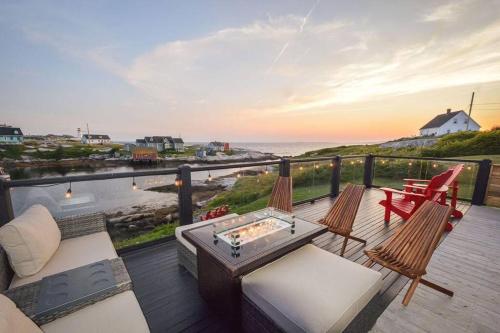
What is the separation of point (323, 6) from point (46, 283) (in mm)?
7010

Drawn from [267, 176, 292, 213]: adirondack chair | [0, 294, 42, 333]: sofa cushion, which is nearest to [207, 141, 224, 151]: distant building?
[267, 176, 292, 213]: adirondack chair

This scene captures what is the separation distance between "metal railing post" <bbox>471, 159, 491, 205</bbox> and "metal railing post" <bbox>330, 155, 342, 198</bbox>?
10.6 ft

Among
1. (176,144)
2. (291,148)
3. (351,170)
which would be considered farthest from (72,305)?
(291,148)

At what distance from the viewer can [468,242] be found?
3061 millimetres

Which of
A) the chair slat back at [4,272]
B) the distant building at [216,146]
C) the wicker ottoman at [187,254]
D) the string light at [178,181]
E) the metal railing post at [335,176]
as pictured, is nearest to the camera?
the chair slat back at [4,272]

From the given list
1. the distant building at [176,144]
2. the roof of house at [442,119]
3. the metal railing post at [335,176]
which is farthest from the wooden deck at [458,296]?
the distant building at [176,144]

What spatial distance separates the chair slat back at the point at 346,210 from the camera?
9.53 ft

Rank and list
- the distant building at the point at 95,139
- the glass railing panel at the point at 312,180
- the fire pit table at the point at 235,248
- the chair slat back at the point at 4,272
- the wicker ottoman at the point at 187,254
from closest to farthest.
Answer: the chair slat back at the point at 4,272, the fire pit table at the point at 235,248, the wicker ottoman at the point at 187,254, the glass railing panel at the point at 312,180, the distant building at the point at 95,139

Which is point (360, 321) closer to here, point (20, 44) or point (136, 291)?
point (136, 291)

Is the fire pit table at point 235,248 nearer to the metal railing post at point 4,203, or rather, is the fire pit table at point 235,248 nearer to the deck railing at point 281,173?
the deck railing at point 281,173

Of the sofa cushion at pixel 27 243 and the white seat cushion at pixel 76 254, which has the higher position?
the sofa cushion at pixel 27 243

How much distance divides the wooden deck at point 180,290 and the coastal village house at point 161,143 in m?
48.5

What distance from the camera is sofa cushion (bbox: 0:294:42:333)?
73 centimetres

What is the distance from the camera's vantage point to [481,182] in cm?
474
